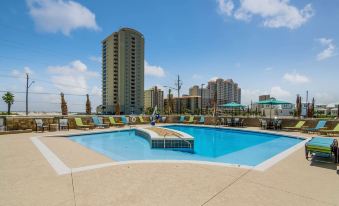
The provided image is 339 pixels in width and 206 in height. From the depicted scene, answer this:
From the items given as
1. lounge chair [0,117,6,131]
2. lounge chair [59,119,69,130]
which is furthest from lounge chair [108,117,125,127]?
lounge chair [0,117,6,131]

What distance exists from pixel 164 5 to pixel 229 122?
1308 cm

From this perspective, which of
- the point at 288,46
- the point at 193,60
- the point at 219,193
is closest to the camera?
the point at 219,193

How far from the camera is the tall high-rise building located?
8006 cm

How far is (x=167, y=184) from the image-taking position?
12.8ft

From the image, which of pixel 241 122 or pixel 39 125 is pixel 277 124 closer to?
pixel 241 122

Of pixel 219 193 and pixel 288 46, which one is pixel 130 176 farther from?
pixel 288 46

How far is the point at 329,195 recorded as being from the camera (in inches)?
138

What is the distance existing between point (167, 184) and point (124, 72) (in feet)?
263

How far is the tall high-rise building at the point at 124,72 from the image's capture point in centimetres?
8006

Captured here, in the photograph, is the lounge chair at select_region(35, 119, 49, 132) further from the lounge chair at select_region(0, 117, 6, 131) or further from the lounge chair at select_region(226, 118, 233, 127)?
the lounge chair at select_region(226, 118, 233, 127)

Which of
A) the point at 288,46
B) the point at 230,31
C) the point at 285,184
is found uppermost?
the point at 230,31

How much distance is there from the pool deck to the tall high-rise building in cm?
7509

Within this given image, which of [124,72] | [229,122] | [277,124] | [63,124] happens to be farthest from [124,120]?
[124,72]

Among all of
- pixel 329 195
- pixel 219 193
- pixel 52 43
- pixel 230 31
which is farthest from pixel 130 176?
pixel 52 43
